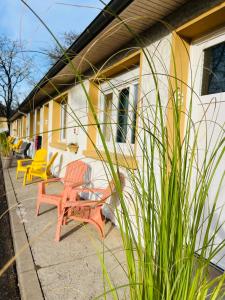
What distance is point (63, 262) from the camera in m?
3.07

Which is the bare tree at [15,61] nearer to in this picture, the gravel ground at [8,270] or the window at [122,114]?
the window at [122,114]

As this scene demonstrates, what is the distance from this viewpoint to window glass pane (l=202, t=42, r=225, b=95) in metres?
3.02

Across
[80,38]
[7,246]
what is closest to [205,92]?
[80,38]

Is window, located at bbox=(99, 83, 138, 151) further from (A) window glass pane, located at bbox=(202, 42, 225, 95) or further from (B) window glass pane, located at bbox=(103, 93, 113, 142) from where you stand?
(A) window glass pane, located at bbox=(202, 42, 225, 95)

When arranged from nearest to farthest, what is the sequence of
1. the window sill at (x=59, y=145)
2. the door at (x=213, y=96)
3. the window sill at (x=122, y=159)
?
1. the window sill at (x=122, y=159)
2. the door at (x=213, y=96)
3. the window sill at (x=59, y=145)

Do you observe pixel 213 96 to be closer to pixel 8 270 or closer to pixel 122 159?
pixel 122 159

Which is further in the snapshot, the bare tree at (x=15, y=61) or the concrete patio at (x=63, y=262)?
the concrete patio at (x=63, y=262)

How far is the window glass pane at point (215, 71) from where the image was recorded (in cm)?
302

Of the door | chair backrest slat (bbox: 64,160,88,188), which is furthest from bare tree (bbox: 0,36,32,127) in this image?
chair backrest slat (bbox: 64,160,88,188)

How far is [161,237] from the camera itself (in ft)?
3.46

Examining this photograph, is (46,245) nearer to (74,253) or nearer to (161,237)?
(74,253)

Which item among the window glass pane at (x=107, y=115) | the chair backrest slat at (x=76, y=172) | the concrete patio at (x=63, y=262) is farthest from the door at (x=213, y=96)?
the chair backrest slat at (x=76, y=172)

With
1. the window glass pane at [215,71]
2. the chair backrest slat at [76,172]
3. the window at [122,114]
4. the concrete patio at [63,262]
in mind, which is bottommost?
the concrete patio at [63,262]

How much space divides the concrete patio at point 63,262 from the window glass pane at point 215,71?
2.06 meters
